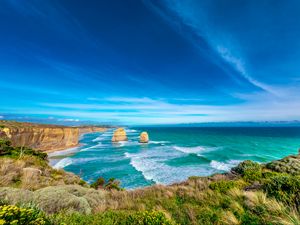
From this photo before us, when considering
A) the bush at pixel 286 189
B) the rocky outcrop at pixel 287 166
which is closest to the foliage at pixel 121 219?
the bush at pixel 286 189

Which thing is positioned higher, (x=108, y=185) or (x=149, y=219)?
(x=149, y=219)

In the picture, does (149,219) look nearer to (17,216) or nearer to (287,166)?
(17,216)

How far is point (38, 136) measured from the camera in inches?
1510

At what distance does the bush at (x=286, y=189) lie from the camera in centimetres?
466

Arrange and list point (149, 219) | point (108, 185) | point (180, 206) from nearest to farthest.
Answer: point (149, 219) < point (180, 206) < point (108, 185)

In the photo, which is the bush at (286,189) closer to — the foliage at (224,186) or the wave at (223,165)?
the foliage at (224,186)

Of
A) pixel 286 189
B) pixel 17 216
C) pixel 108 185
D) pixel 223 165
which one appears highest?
pixel 17 216

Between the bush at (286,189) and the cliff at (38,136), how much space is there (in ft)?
119

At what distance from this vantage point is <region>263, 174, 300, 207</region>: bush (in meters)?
4.66

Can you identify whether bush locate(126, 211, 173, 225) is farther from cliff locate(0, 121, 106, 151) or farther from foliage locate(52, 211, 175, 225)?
cliff locate(0, 121, 106, 151)

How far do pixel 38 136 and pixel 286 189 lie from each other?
1767 inches

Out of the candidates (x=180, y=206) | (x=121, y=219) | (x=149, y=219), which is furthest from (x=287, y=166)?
(x=121, y=219)

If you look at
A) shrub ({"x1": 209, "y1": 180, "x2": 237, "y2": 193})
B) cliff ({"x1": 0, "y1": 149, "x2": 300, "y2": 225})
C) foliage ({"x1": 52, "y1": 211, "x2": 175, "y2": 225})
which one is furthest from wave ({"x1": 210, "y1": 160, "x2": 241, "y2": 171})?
foliage ({"x1": 52, "y1": 211, "x2": 175, "y2": 225})

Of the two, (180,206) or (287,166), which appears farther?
(287,166)
